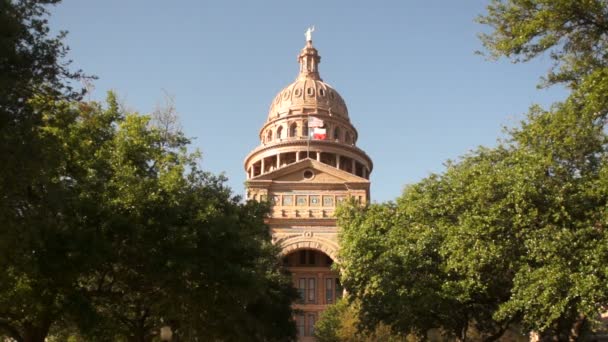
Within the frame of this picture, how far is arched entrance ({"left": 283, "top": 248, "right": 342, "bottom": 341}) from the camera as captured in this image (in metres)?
68.6

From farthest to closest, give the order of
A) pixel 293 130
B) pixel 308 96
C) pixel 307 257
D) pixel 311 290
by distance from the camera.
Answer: pixel 308 96, pixel 293 130, pixel 307 257, pixel 311 290

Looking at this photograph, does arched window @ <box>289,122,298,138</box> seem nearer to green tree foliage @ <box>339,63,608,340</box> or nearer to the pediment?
the pediment

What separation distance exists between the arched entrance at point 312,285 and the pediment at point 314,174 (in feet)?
23.7

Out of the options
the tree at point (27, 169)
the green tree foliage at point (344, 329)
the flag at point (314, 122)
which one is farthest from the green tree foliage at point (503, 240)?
the flag at point (314, 122)

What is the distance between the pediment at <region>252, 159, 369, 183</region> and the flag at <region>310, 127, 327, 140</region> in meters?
14.3

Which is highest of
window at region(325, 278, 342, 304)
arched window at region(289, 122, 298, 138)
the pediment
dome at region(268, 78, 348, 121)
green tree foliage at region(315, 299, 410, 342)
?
dome at region(268, 78, 348, 121)

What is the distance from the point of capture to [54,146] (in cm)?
1792

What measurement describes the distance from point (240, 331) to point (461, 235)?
10.0 meters

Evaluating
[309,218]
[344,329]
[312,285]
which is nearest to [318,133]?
[309,218]

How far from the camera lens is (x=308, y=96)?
92.4 meters

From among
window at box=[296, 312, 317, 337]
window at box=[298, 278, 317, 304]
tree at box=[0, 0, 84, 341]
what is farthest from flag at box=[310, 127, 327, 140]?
tree at box=[0, 0, 84, 341]

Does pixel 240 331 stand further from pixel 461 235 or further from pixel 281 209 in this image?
pixel 281 209

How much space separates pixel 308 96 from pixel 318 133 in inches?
359

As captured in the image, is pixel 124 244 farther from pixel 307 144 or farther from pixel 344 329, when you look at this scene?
pixel 307 144
